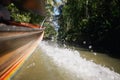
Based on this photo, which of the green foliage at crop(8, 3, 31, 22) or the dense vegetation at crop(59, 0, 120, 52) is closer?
the green foliage at crop(8, 3, 31, 22)

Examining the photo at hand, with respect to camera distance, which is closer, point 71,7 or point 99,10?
point 99,10

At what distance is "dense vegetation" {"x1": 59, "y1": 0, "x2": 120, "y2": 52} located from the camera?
20891 mm

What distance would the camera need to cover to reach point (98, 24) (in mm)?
24516

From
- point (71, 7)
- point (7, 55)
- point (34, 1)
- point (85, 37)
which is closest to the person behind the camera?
point (7, 55)

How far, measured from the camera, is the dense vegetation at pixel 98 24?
2089cm

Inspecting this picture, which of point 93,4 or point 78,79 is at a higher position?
point 93,4

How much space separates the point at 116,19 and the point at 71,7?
15.4m

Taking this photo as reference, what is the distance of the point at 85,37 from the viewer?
27.5 m

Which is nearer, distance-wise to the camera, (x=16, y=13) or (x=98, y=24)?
(x=16, y=13)

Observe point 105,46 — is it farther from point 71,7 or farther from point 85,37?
point 71,7

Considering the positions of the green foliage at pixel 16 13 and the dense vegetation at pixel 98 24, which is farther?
the dense vegetation at pixel 98 24

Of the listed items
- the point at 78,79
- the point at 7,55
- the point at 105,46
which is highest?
the point at 7,55

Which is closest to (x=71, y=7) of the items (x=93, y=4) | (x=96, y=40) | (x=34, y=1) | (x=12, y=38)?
(x=93, y=4)

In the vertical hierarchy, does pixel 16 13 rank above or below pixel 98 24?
above
